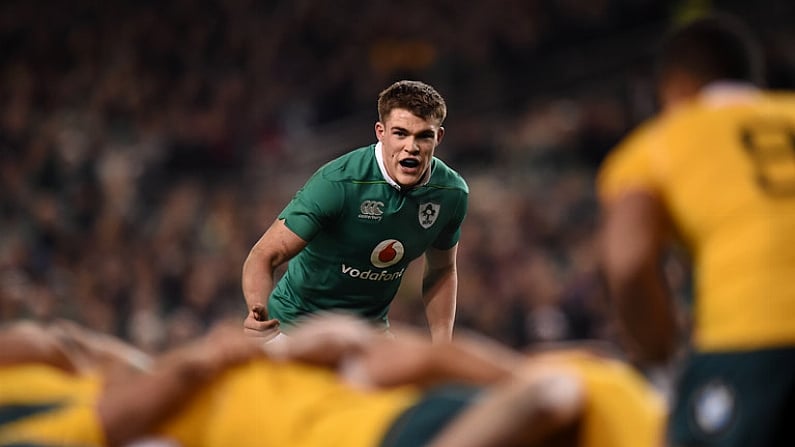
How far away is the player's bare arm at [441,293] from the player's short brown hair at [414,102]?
0.69 m

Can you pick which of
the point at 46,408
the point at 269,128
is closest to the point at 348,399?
the point at 46,408

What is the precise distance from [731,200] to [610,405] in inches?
31.5

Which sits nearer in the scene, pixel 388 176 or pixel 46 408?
pixel 46 408

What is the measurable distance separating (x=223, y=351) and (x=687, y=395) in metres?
1.15

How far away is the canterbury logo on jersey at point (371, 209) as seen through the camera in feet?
15.4

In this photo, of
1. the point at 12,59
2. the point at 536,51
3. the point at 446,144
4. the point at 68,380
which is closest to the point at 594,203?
the point at 446,144

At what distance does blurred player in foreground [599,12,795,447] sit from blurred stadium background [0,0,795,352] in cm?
526

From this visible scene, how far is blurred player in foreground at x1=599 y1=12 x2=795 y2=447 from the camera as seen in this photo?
3012mm

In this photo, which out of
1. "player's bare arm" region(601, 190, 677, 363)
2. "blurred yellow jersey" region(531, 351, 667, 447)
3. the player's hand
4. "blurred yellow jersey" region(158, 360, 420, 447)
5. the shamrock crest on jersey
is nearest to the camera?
"blurred yellow jersey" region(531, 351, 667, 447)

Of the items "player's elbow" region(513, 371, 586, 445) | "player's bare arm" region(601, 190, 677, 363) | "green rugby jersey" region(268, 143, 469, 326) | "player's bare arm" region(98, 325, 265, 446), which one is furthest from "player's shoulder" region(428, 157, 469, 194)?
"player's elbow" region(513, 371, 586, 445)

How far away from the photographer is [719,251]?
3.12m

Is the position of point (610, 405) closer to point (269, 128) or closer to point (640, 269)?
point (640, 269)

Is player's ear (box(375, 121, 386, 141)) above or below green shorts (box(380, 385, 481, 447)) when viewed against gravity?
above

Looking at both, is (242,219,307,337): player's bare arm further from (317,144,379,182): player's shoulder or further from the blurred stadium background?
the blurred stadium background
